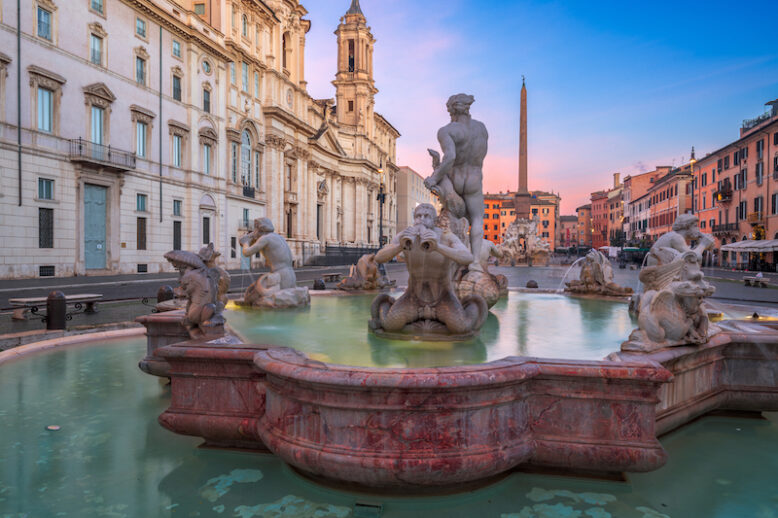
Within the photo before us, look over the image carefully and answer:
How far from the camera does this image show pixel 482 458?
2.79 m

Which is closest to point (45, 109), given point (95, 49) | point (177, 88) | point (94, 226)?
point (95, 49)

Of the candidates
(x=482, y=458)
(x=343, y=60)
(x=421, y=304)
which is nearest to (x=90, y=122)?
(x=421, y=304)

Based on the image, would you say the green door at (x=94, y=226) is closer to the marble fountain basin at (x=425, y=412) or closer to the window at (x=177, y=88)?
the window at (x=177, y=88)

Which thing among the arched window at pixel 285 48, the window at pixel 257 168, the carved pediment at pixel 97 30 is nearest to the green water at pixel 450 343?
the carved pediment at pixel 97 30

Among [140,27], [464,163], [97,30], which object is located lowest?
[464,163]

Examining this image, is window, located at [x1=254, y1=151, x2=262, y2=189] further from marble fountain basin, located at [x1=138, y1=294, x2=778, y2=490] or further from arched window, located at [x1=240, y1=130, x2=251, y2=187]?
Result: marble fountain basin, located at [x1=138, y1=294, x2=778, y2=490]

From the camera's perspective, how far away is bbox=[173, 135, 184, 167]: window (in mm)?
29375

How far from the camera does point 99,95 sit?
23781 mm

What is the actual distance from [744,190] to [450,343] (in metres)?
47.0

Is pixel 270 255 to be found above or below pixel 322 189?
below

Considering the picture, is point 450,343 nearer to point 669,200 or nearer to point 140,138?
point 140,138

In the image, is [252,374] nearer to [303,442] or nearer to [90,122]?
[303,442]

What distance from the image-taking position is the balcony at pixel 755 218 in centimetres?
3784

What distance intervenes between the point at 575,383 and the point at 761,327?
298 cm
